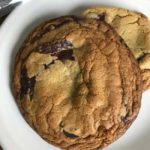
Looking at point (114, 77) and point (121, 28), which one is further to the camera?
point (121, 28)

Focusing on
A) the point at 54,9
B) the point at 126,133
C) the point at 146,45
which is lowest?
the point at 126,133

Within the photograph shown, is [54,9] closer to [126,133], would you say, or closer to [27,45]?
[27,45]

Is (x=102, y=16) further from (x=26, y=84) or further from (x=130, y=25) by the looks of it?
Result: (x=26, y=84)

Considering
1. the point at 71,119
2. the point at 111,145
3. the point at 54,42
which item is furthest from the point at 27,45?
the point at 111,145

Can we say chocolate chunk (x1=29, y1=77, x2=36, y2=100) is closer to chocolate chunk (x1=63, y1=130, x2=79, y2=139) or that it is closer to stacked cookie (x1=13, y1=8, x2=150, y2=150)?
stacked cookie (x1=13, y1=8, x2=150, y2=150)

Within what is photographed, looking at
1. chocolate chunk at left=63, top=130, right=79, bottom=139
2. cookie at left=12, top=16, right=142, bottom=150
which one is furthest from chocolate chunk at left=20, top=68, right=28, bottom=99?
chocolate chunk at left=63, top=130, right=79, bottom=139

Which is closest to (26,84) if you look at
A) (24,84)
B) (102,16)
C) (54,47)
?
(24,84)
